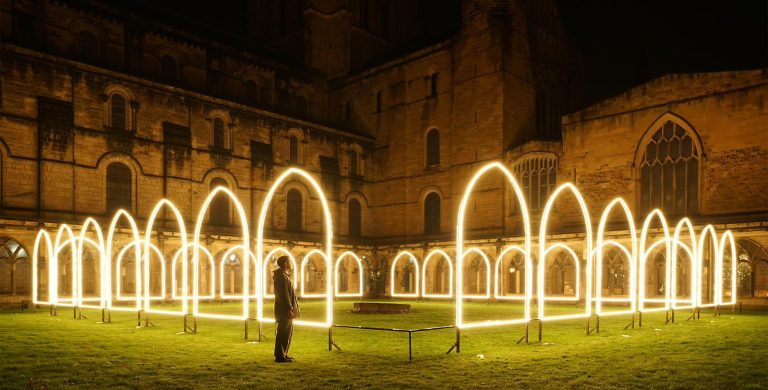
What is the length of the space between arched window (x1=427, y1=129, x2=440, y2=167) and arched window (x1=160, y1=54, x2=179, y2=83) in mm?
16098

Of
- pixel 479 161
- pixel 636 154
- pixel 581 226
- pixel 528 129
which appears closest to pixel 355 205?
pixel 479 161

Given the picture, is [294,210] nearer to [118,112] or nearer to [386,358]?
[118,112]

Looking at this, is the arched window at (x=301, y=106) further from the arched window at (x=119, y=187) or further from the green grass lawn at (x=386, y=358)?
the green grass lawn at (x=386, y=358)

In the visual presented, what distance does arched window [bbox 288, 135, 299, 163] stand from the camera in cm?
3743

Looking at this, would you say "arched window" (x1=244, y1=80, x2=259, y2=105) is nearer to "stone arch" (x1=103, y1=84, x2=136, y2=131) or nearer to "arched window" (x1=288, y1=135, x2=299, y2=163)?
"arched window" (x1=288, y1=135, x2=299, y2=163)

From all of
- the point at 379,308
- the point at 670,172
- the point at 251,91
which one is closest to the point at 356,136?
the point at 251,91

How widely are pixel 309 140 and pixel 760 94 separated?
24144mm

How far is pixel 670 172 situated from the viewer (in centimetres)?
2898

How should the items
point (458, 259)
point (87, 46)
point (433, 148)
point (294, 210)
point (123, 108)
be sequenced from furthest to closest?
point (433, 148) < point (294, 210) < point (87, 46) < point (123, 108) < point (458, 259)

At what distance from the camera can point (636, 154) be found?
29625mm

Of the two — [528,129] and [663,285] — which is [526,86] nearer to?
[528,129]

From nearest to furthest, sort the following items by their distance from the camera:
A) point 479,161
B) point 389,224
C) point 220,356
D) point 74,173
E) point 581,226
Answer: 1. point 220,356
2. point 74,173
3. point 581,226
4. point 479,161
5. point 389,224

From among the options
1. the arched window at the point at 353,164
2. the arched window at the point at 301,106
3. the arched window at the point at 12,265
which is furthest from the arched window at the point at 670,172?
the arched window at the point at 12,265

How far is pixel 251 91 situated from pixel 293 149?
6.13m
